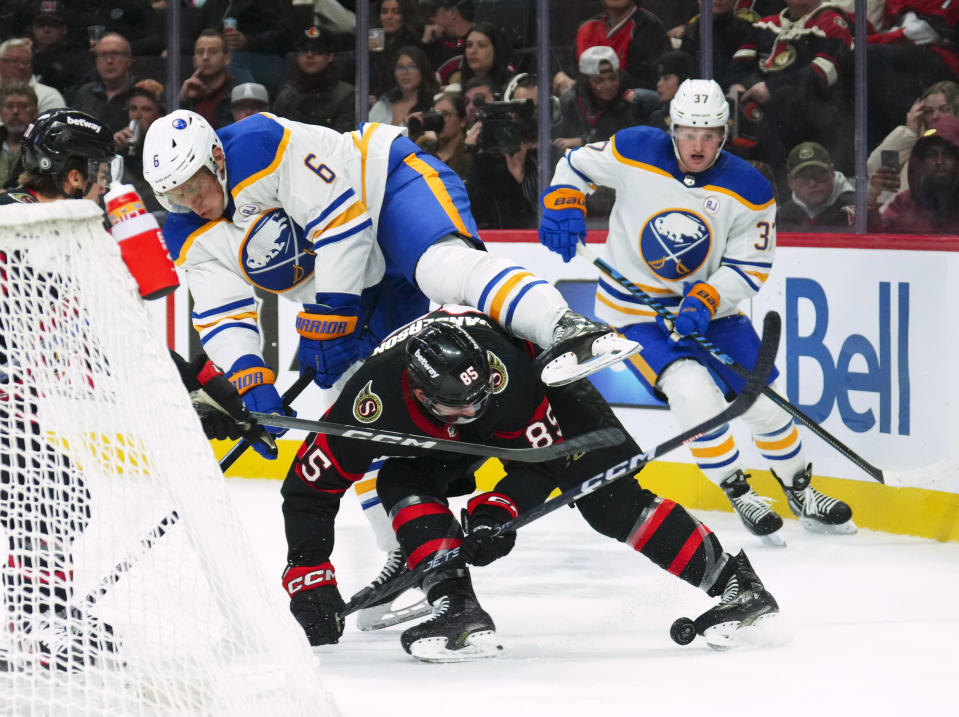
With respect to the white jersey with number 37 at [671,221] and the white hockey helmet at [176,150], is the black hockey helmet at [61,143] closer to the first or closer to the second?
the white hockey helmet at [176,150]

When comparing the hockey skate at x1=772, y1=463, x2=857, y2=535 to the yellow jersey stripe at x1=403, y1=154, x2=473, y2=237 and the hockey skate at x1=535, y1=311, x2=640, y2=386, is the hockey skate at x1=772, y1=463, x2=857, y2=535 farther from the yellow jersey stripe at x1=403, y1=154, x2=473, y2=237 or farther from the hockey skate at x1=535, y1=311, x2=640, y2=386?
the hockey skate at x1=535, y1=311, x2=640, y2=386

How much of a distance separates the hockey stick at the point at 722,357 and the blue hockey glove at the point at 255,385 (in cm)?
118

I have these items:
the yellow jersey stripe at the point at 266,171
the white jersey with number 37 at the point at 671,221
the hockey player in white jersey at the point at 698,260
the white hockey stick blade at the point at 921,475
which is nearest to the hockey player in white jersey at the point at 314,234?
the yellow jersey stripe at the point at 266,171

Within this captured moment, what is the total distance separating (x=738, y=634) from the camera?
3.06 metres

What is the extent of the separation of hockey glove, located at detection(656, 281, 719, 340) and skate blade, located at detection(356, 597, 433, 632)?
1272 mm

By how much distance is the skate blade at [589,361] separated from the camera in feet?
9.01

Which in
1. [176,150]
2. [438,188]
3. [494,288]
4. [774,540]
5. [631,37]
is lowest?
[774,540]

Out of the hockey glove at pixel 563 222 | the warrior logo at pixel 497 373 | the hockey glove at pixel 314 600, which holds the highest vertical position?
the hockey glove at pixel 563 222

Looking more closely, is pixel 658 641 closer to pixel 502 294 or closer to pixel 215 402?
pixel 502 294

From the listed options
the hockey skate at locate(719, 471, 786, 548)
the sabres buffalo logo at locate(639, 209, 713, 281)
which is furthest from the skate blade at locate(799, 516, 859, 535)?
the sabres buffalo logo at locate(639, 209, 713, 281)

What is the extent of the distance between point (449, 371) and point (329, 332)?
75cm

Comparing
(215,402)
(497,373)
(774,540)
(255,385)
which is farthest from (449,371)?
(774,540)

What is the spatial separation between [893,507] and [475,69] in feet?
7.82

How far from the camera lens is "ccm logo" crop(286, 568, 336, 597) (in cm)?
308
